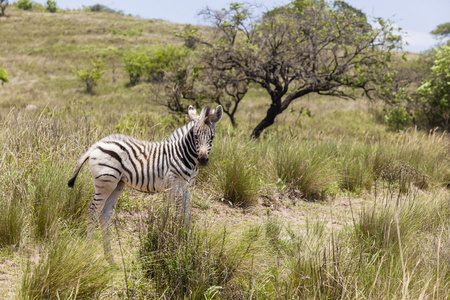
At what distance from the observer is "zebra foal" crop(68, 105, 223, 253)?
12.7ft

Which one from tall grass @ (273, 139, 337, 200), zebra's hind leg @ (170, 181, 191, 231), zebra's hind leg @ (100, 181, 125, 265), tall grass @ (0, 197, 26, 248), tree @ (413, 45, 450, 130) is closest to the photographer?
zebra's hind leg @ (170, 181, 191, 231)

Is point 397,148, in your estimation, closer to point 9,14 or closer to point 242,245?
point 242,245

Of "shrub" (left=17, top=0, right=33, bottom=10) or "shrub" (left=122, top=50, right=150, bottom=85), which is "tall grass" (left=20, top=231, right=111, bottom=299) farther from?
"shrub" (left=17, top=0, right=33, bottom=10)

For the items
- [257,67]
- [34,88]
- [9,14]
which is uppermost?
[9,14]

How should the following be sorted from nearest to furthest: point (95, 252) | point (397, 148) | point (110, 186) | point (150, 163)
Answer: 1. point (95, 252)
2. point (110, 186)
3. point (150, 163)
4. point (397, 148)

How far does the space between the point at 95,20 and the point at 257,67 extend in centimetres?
5215

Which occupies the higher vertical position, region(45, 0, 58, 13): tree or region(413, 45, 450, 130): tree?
region(45, 0, 58, 13): tree

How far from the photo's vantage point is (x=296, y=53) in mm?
12242

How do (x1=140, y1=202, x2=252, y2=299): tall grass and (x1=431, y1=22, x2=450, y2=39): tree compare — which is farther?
(x1=431, y1=22, x2=450, y2=39): tree

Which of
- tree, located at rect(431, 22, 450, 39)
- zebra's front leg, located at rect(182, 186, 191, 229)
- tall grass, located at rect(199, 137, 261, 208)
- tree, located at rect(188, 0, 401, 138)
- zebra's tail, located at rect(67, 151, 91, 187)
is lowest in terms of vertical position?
tall grass, located at rect(199, 137, 261, 208)

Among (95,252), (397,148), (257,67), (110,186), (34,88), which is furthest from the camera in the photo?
(34,88)

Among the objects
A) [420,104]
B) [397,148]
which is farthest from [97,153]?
[420,104]

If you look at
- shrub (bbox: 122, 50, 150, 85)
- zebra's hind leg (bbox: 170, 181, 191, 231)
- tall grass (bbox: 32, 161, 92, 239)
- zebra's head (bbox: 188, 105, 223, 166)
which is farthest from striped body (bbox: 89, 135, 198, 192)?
shrub (bbox: 122, 50, 150, 85)

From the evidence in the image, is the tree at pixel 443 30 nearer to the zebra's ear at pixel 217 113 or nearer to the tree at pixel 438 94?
the tree at pixel 438 94
